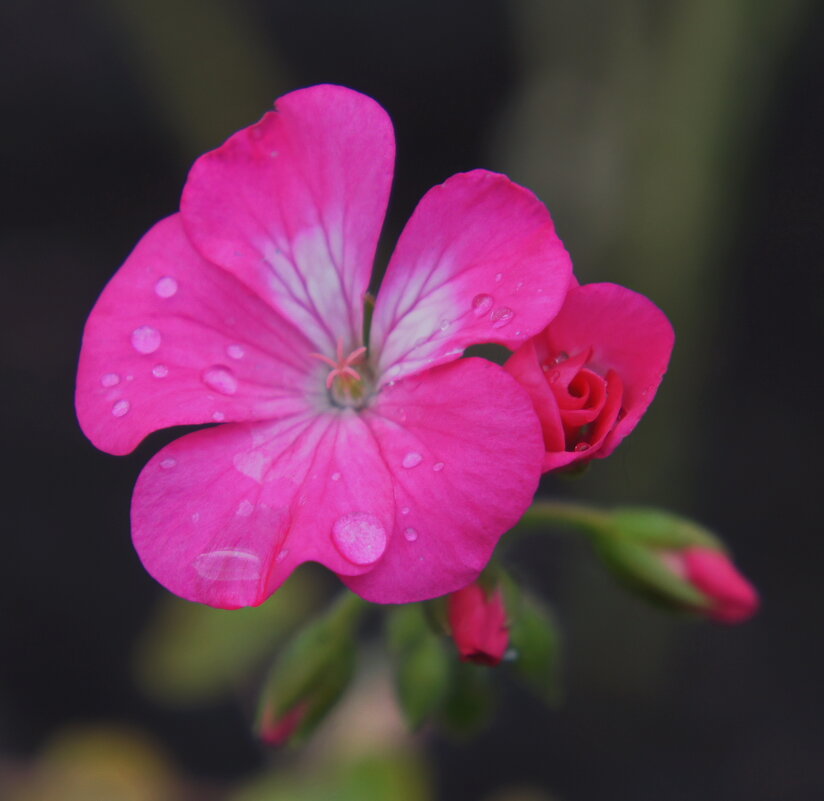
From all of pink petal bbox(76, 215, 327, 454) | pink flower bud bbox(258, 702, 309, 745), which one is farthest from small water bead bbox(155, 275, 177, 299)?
pink flower bud bbox(258, 702, 309, 745)

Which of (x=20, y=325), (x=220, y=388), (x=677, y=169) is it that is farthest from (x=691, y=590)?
(x=20, y=325)

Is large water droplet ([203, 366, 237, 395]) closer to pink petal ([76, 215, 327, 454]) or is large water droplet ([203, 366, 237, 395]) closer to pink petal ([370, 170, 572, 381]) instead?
pink petal ([76, 215, 327, 454])

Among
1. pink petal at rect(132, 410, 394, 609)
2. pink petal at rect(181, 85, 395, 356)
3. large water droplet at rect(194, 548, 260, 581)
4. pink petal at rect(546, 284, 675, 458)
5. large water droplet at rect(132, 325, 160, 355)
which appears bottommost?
large water droplet at rect(194, 548, 260, 581)

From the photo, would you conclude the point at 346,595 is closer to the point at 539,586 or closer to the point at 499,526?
the point at 499,526

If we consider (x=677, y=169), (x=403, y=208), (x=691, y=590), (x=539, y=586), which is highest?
(x=677, y=169)

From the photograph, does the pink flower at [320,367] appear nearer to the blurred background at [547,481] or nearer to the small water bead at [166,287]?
the small water bead at [166,287]

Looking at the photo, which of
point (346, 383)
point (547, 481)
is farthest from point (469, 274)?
point (547, 481)
